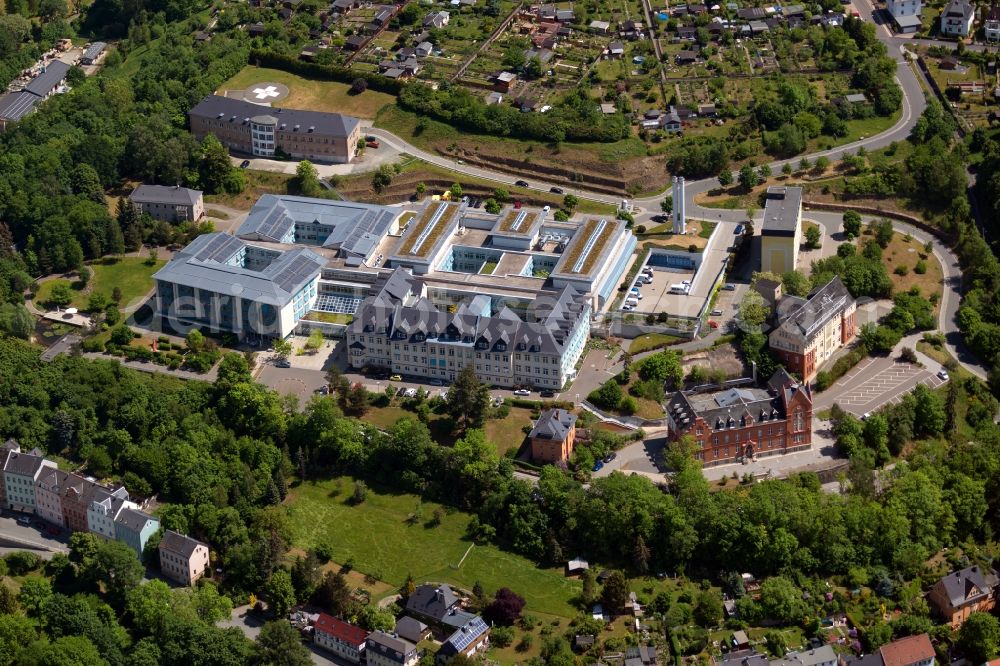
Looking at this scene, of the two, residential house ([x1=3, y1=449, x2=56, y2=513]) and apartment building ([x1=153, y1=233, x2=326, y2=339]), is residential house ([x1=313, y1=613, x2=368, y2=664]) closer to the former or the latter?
residential house ([x1=3, y1=449, x2=56, y2=513])

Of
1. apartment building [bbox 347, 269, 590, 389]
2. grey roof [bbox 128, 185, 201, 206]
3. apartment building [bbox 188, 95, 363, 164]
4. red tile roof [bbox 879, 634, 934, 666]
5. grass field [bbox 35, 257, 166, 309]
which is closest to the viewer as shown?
red tile roof [bbox 879, 634, 934, 666]

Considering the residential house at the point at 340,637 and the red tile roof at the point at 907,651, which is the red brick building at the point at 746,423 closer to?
the red tile roof at the point at 907,651

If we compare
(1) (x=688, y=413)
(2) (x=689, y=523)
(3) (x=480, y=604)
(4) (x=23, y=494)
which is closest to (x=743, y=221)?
(1) (x=688, y=413)

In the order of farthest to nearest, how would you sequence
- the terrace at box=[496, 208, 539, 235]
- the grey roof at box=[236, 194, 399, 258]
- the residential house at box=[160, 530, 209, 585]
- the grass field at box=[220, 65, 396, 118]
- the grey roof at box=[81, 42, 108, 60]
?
A: the grey roof at box=[81, 42, 108, 60] < the grass field at box=[220, 65, 396, 118] < the terrace at box=[496, 208, 539, 235] < the grey roof at box=[236, 194, 399, 258] < the residential house at box=[160, 530, 209, 585]

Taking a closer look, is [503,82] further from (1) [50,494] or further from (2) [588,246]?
(1) [50,494]

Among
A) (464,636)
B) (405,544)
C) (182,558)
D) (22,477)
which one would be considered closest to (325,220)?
(22,477)

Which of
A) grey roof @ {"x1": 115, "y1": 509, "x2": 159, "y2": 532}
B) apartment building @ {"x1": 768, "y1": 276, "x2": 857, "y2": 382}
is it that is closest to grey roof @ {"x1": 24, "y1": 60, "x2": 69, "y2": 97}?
grey roof @ {"x1": 115, "y1": 509, "x2": 159, "y2": 532}

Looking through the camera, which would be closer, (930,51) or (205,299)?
(205,299)

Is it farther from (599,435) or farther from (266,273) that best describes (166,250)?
(599,435)
